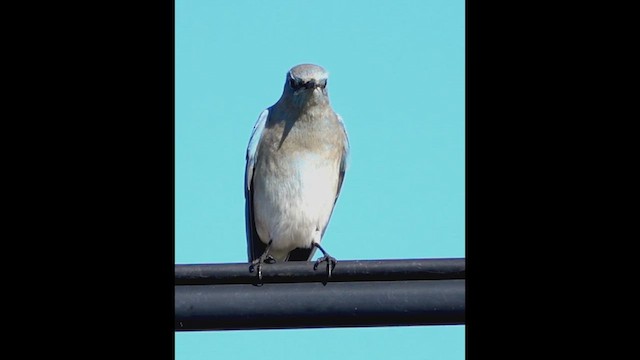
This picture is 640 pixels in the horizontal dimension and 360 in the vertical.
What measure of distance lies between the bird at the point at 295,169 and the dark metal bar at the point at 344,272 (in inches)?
169

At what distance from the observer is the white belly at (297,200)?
28.0ft

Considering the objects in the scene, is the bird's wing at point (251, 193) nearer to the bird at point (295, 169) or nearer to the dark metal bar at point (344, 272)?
the bird at point (295, 169)

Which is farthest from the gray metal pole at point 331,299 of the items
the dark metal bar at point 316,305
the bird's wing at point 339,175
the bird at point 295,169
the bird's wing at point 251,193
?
the bird's wing at point 339,175

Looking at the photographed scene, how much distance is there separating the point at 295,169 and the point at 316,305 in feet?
15.3

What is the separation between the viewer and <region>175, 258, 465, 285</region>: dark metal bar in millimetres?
3969

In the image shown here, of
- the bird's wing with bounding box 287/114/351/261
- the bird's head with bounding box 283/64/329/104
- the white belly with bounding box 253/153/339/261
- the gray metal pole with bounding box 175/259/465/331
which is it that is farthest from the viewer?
the bird's wing with bounding box 287/114/351/261

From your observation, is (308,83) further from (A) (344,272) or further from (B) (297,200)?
(A) (344,272)

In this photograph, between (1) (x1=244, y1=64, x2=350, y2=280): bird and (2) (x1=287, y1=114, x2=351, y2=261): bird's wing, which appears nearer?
(1) (x1=244, y1=64, x2=350, y2=280): bird

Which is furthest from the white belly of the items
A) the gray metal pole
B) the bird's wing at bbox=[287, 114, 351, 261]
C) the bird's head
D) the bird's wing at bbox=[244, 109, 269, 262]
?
the gray metal pole

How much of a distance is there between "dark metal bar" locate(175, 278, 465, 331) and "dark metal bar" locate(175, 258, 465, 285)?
0.08 ft

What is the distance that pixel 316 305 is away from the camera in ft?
12.9

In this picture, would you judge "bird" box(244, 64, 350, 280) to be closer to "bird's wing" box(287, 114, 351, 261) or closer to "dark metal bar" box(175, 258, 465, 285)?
"bird's wing" box(287, 114, 351, 261)
